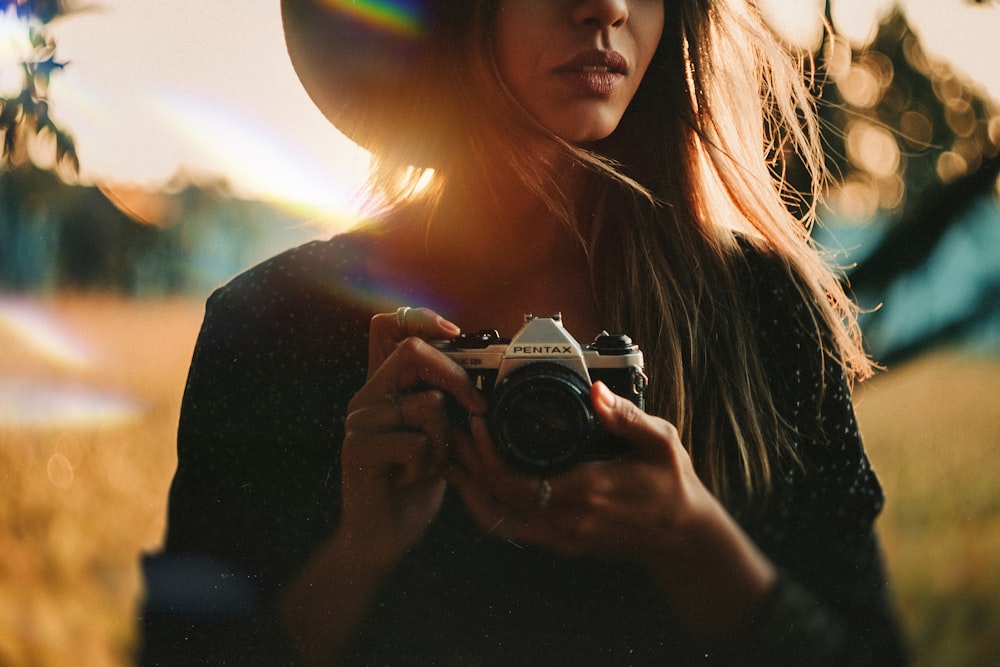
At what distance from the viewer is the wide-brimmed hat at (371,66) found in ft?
2.01

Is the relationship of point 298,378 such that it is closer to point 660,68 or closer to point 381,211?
point 381,211

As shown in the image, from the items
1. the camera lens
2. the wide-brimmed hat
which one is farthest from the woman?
the camera lens

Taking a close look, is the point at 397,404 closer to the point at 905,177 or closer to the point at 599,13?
the point at 599,13

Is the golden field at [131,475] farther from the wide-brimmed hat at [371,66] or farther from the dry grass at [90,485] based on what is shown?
the wide-brimmed hat at [371,66]

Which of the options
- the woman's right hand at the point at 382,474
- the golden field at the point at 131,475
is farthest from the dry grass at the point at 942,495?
the woman's right hand at the point at 382,474

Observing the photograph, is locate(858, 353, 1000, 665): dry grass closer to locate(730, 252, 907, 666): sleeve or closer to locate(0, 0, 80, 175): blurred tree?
locate(730, 252, 907, 666): sleeve

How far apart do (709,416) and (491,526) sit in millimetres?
218

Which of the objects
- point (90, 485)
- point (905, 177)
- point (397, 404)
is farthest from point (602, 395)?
point (90, 485)

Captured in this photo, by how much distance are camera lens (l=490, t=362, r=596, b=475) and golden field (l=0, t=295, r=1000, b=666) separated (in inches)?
12.7

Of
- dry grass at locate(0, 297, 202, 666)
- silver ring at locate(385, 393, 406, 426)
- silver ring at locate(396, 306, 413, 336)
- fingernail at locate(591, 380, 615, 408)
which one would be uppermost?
silver ring at locate(396, 306, 413, 336)

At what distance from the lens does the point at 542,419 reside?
0.49m

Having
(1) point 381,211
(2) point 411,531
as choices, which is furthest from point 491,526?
(1) point 381,211

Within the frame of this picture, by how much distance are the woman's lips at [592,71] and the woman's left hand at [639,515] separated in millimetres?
239

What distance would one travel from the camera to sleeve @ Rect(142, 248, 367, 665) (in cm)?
65
